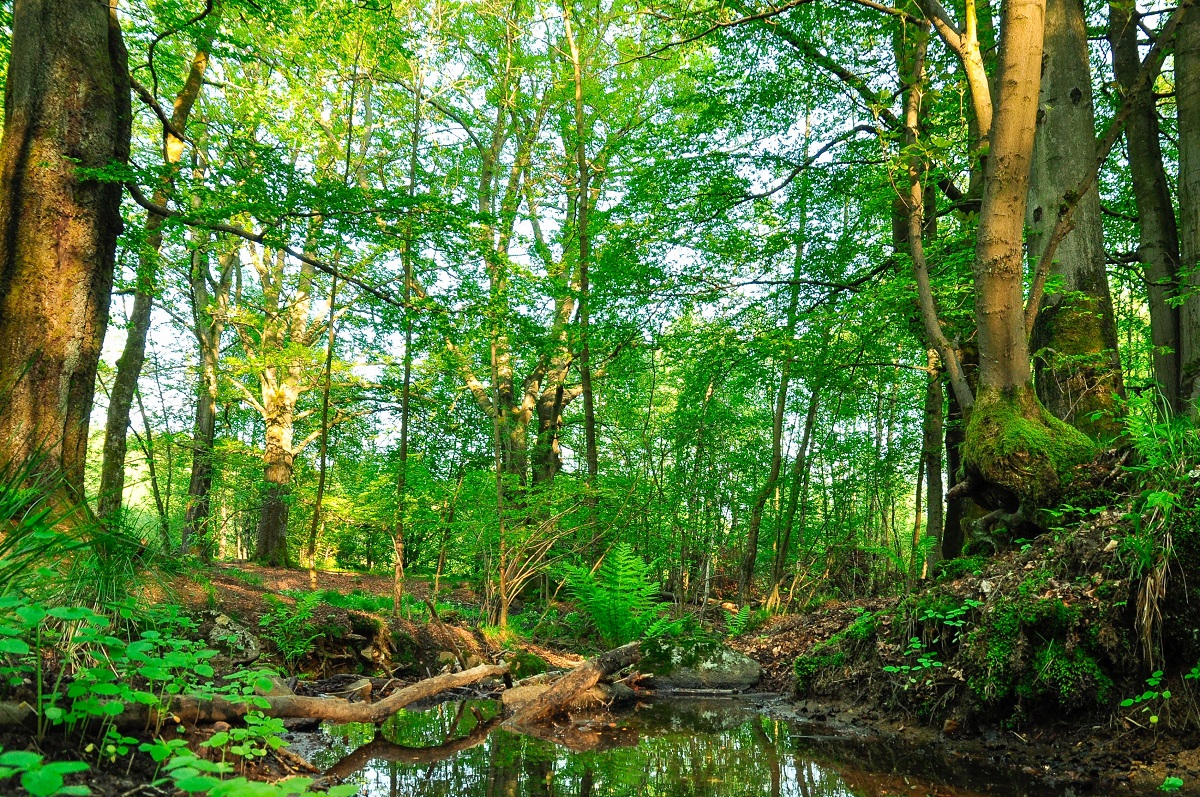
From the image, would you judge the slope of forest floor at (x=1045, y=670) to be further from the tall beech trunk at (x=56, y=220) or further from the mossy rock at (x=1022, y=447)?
the tall beech trunk at (x=56, y=220)

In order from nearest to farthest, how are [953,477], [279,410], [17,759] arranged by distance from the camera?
[17,759] → [953,477] → [279,410]

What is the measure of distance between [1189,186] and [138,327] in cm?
1201

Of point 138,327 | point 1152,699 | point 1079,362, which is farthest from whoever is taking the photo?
point 138,327

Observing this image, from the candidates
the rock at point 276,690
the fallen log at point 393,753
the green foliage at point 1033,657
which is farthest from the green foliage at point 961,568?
the rock at point 276,690

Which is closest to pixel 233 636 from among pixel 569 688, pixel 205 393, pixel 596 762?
pixel 569 688

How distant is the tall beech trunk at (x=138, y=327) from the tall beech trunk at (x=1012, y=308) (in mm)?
6616

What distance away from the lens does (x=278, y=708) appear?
3.69 meters

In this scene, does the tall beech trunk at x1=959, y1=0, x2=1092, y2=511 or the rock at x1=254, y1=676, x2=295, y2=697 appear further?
the tall beech trunk at x1=959, y1=0, x2=1092, y2=511

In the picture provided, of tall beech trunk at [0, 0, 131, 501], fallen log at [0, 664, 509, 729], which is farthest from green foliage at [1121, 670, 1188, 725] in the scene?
tall beech trunk at [0, 0, 131, 501]

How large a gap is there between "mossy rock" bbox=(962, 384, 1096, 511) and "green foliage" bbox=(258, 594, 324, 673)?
5.52 meters

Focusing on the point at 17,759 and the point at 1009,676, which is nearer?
the point at 17,759

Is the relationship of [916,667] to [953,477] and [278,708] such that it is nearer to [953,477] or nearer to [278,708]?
[953,477]

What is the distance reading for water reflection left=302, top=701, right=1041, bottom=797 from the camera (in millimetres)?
3361

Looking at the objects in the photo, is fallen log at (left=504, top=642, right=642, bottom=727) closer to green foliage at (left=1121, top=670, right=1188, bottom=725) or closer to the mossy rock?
the mossy rock
